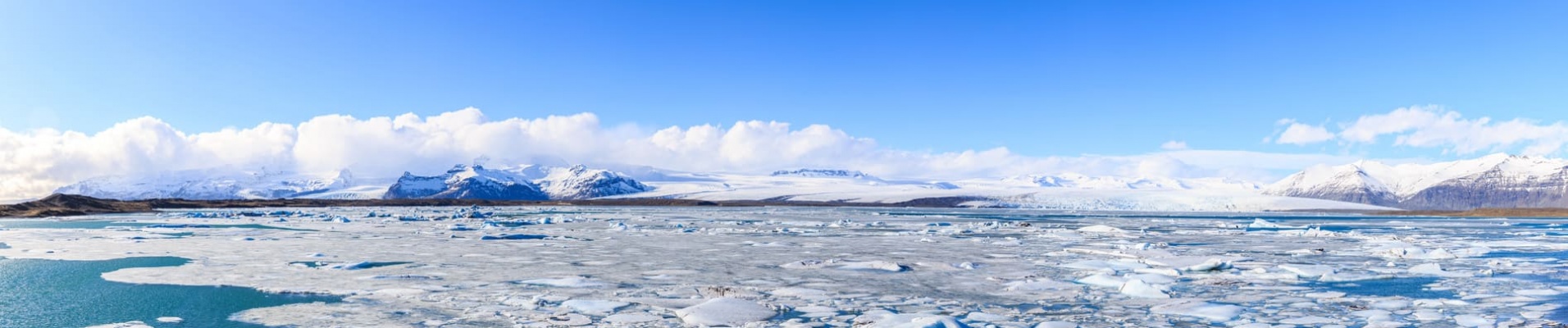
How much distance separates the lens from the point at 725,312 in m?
7.57

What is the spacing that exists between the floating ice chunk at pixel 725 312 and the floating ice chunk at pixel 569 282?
86.4 inches

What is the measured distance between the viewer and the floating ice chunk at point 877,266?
1217 cm

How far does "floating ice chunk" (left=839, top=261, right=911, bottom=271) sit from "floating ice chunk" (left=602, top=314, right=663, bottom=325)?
5180 millimetres

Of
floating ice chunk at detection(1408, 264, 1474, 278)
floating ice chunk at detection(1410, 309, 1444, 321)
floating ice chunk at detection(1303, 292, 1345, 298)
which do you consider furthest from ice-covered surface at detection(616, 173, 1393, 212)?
floating ice chunk at detection(1410, 309, 1444, 321)

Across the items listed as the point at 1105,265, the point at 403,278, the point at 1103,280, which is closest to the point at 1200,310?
the point at 1103,280

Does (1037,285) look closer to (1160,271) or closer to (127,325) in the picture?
(1160,271)

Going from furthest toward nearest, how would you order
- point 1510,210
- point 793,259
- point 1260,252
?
point 1510,210, point 1260,252, point 793,259

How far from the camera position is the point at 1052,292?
30.7ft

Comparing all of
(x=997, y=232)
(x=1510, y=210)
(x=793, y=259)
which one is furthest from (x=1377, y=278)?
(x=1510, y=210)

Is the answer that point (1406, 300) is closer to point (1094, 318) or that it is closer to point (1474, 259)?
point (1094, 318)

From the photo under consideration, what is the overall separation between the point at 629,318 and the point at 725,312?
81cm

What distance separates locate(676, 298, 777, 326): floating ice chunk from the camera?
23.5 ft

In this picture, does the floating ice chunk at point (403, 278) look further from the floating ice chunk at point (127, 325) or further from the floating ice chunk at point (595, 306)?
the floating ice chunk at point (127, 325)

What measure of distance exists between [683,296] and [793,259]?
5.18 meters
